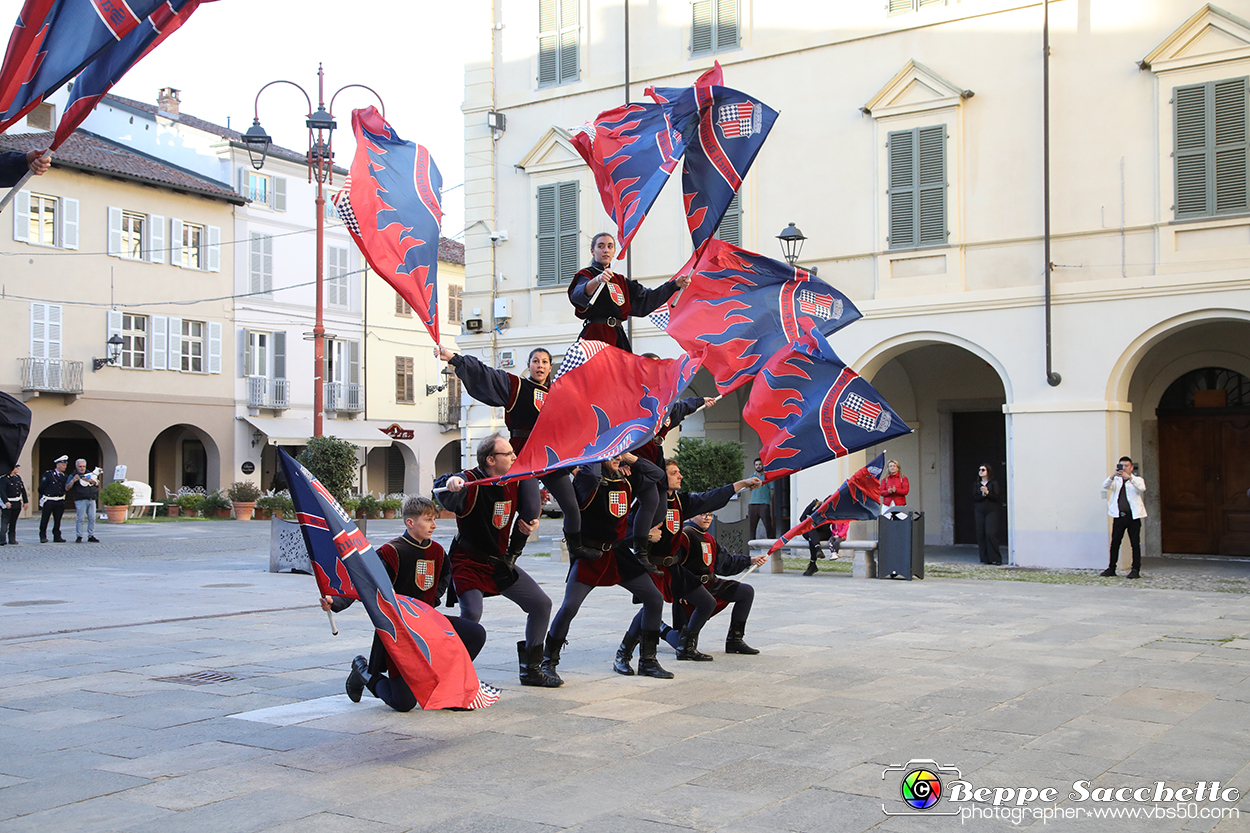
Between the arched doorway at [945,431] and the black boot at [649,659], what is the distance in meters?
14.6

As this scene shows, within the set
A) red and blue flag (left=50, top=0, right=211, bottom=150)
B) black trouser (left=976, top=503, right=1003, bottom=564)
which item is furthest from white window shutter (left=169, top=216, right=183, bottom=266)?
red and blue flag (left=50, top=0, right=211, bottom=150)

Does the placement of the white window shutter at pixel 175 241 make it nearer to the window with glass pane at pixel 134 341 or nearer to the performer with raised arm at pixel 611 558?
the window with glass pane at pixel 134 341

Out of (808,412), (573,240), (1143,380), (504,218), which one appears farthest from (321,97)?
(808,412)

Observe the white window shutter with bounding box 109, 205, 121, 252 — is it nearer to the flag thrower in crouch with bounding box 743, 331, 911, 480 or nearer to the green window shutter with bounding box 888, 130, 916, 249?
the green window shutter with bounding box 888, 130, 916, 249

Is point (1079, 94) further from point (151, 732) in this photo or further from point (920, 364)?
point (151, 732)

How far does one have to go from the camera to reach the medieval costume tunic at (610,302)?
8008mm

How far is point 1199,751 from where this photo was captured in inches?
239

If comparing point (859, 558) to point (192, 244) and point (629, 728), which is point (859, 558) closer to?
point (629, 728)

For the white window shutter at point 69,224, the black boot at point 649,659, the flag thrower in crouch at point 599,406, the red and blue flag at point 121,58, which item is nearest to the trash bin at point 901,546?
the black boot at point 649,659

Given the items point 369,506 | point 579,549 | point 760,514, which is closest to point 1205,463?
point 760,514

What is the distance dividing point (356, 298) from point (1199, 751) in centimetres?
4214

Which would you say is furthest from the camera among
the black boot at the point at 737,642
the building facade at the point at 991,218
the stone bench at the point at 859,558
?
the building facade at the point at 991,218

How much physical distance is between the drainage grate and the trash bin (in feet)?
35.8

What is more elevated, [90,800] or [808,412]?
[808,412]
